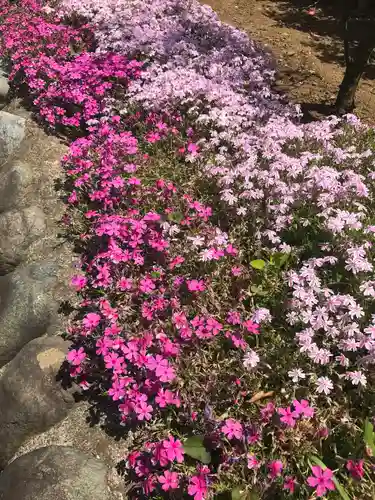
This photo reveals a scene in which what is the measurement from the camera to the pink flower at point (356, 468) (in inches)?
119

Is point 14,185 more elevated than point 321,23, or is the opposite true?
point 321,23

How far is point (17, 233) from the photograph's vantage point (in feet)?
18.4

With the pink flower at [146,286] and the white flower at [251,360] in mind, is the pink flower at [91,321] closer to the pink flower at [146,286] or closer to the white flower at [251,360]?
the pink flower at [146,286]

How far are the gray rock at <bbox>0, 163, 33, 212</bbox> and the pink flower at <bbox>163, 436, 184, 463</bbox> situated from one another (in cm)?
380

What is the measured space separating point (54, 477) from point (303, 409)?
6.03 feet

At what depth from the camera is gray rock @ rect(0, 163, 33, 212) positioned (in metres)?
6.05

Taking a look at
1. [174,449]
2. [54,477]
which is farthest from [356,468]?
[54,477]

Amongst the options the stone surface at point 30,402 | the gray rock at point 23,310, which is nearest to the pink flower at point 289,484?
the stone surface at point 30,402

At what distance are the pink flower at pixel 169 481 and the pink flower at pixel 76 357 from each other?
3.83 feet

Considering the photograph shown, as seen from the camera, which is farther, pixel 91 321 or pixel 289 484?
pixel 91 321

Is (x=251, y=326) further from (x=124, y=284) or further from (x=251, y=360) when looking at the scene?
(x=124, y=284)

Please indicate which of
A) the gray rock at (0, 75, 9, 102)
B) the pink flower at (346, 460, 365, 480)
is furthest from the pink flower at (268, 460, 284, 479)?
the gray rock at (0, 75, 9, 102)

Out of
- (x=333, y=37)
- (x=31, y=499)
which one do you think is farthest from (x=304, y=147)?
(x=333, y=37)

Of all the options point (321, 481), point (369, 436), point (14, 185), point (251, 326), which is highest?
point (369, 436)
